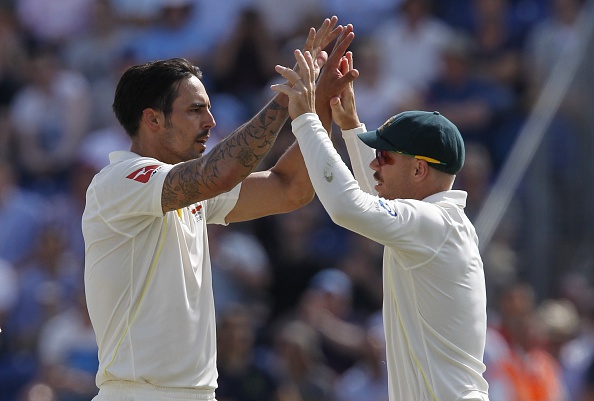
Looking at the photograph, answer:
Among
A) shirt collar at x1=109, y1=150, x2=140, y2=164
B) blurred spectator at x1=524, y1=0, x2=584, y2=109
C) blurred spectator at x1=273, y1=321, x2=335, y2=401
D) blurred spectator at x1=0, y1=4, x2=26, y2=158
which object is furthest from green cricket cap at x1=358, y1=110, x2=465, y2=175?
blurred spectator at x1=0, y1=4, x2=26, y2=158

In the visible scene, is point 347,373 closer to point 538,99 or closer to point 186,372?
point 538,99

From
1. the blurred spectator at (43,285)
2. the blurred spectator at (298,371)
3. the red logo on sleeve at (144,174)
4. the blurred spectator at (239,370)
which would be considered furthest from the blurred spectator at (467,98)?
the red logo on sleeve at (144,174)

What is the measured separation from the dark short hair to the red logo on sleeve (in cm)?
31

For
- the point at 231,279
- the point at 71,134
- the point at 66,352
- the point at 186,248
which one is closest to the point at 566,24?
the point at 231,279

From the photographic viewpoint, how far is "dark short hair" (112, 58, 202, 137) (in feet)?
17.1

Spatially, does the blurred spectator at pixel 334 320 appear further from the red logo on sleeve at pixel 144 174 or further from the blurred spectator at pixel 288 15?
the red logo on sleeve at pixel 144 174

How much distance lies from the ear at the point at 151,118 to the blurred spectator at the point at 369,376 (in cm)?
442

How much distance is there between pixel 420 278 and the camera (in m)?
4.68

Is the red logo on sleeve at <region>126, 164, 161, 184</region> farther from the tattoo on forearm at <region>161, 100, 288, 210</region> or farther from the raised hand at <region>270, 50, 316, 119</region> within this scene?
the raised hand at <region>270, 50, 316, 119</region>

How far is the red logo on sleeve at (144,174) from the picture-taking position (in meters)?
4.97

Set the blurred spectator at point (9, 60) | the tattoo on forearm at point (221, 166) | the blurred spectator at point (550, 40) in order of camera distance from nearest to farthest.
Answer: the tattoo on forearm at point (221, 166)
the blurred spectator at point (550, 40)
the blurred spectator at point (9, 60)

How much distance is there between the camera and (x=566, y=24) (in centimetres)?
1150

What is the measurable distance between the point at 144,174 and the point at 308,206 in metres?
5.58

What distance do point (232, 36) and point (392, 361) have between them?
735 centimetres
